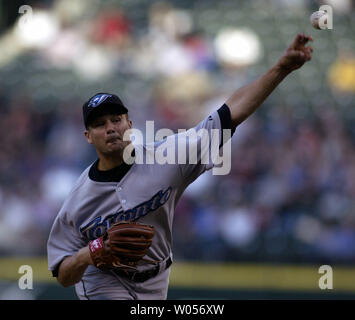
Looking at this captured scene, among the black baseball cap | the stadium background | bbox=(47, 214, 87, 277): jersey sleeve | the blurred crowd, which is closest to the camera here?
the black baseball cap

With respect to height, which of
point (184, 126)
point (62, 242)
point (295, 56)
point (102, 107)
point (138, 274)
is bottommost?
point (138, 274)

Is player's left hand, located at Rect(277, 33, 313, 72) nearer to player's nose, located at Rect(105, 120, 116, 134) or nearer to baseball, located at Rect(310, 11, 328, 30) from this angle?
baseball, located at Rect(310, 11, 328, 30)

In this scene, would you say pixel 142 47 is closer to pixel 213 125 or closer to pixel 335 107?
pixel 335 107

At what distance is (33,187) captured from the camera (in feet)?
21.0

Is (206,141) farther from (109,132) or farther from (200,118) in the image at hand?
(200,118)

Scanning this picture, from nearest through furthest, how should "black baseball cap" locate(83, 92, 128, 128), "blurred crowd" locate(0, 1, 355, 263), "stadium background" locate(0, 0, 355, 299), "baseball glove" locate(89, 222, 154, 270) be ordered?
"baseball glove" locate(89, 222, 154, 270) → "black baseball cap" locate(83, 92, 128, 128) → "stadium background" locate(0, 0, 355, 299) → "blurred crowd" locate(0, 1, 355, 263)

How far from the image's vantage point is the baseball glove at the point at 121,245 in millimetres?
2410

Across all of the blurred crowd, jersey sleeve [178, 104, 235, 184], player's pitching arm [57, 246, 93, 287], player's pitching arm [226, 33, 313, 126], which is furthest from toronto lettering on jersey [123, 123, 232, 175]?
the blurred crowd

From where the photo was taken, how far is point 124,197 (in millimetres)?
2551

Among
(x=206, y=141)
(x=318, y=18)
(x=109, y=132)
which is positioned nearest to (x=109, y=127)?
(x=109, y=132)

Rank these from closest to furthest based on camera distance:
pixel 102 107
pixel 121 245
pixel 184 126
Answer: pixel 121 245 → pixel 102 107 → pixel 184 126

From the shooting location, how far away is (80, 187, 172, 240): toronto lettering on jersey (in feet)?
8.36

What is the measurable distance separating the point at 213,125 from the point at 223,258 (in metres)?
3.28

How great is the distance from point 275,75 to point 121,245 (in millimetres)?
837
